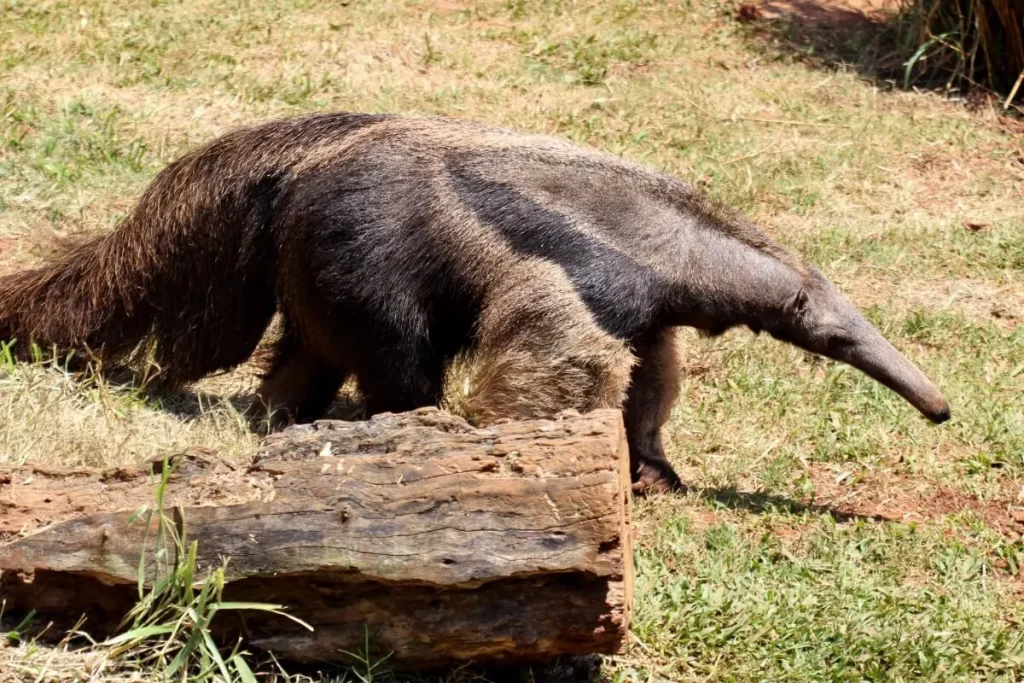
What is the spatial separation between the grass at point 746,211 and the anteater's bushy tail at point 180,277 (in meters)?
0.22

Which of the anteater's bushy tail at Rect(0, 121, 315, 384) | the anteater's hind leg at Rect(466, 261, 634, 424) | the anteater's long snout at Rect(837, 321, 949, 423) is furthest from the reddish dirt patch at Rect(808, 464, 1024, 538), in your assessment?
the anteater's bushy tail at Rect(0, 121, 315, 384)

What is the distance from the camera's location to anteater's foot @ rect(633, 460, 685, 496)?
5.79 m

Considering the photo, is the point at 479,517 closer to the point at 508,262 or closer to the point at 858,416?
the point at 508,262

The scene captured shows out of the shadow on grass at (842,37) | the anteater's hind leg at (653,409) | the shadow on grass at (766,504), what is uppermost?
the shadow on grass at (842,37)

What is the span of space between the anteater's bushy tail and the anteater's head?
235 cm

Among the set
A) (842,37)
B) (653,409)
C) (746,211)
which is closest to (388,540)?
(653,409)

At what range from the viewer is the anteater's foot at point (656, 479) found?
19.0 ft

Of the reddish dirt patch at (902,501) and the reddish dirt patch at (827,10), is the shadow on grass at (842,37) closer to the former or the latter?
the reddish dirt patch at (827,10)

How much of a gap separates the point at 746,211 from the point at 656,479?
347 cm

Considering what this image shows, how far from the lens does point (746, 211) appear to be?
8805mm

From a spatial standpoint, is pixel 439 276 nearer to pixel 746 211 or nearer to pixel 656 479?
pixel 656 479

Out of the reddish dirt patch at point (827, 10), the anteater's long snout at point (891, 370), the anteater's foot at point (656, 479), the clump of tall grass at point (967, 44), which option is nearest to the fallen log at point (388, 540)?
the anteater's foot at point (656, 479)

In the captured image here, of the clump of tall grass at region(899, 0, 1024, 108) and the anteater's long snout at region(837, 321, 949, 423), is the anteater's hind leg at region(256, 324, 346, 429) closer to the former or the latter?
the anteater's long snout at region(837, 321, 949, 423)

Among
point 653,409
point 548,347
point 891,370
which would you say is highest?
point 548,347
